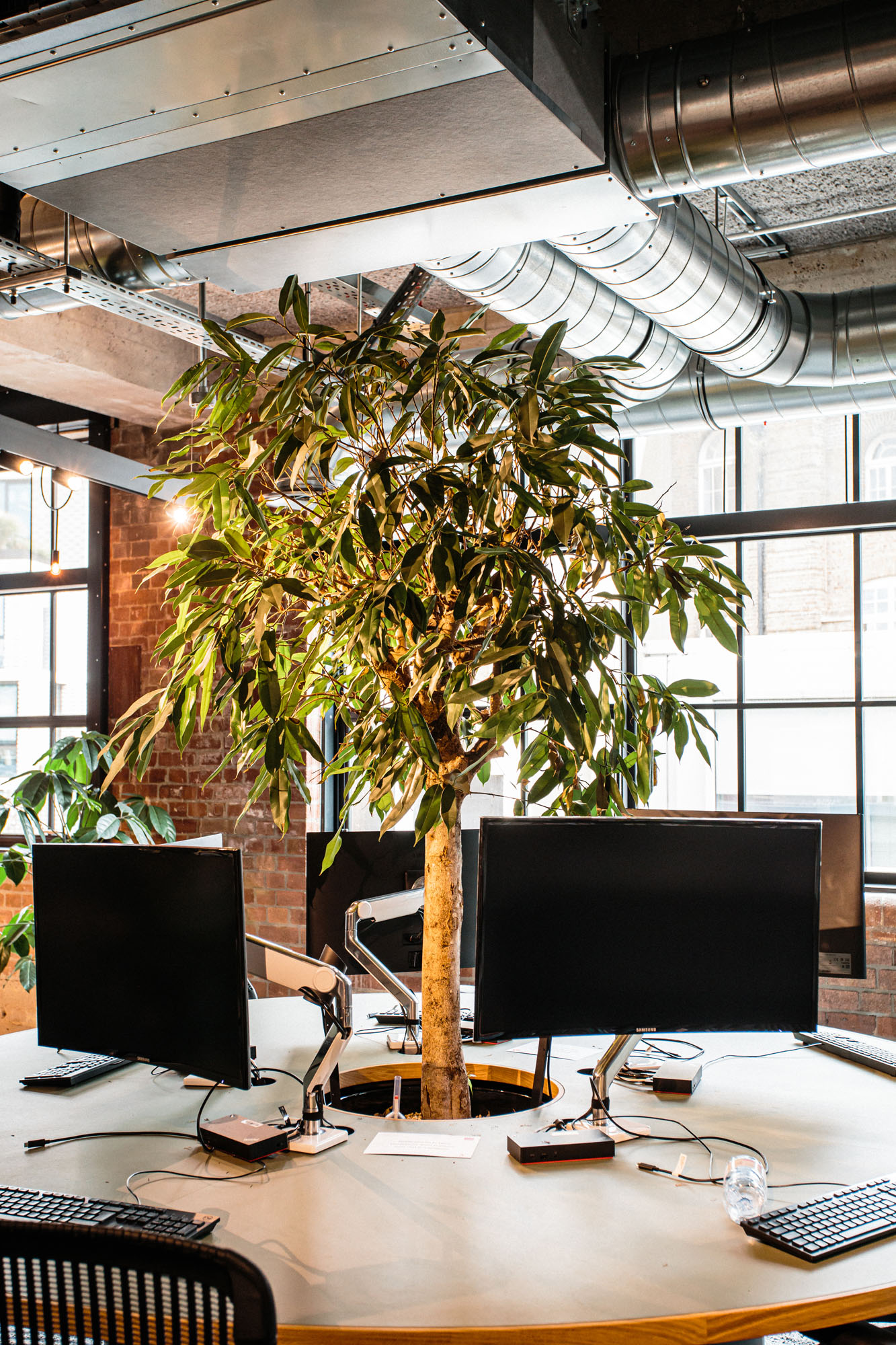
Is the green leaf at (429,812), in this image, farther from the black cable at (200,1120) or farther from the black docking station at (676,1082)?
the black docking station at (676,1082)

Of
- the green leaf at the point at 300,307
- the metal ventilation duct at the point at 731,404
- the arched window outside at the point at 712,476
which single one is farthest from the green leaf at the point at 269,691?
the arched window outside at the point at 712,476

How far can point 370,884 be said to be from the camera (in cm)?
258

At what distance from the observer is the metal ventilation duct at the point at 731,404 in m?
3.78

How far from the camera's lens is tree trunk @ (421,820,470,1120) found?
2.13 meters

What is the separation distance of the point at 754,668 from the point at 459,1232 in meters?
3.48

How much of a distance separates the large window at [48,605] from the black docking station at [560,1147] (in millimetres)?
4130

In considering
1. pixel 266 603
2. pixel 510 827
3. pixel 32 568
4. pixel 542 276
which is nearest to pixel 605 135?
pixel 542 276

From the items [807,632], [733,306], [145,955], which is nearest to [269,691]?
[145,955]

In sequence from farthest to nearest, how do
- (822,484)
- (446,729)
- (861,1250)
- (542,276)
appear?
(822,484), (542,276), (446,729), (861,1250)

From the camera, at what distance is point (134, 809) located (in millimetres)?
4727

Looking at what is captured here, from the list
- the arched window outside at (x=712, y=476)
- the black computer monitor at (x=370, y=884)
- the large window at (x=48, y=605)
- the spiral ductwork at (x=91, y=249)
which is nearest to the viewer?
the black computer monitor at (x=370, y=884)

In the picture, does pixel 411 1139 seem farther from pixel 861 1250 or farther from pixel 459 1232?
pixel 861 1250

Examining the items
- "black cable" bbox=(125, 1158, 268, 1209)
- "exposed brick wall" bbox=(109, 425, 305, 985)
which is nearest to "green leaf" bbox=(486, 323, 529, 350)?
"black cable" bbox=(125, 1158, 268, 1209)

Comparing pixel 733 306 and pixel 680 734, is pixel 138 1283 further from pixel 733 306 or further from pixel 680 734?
pixel 733 306
